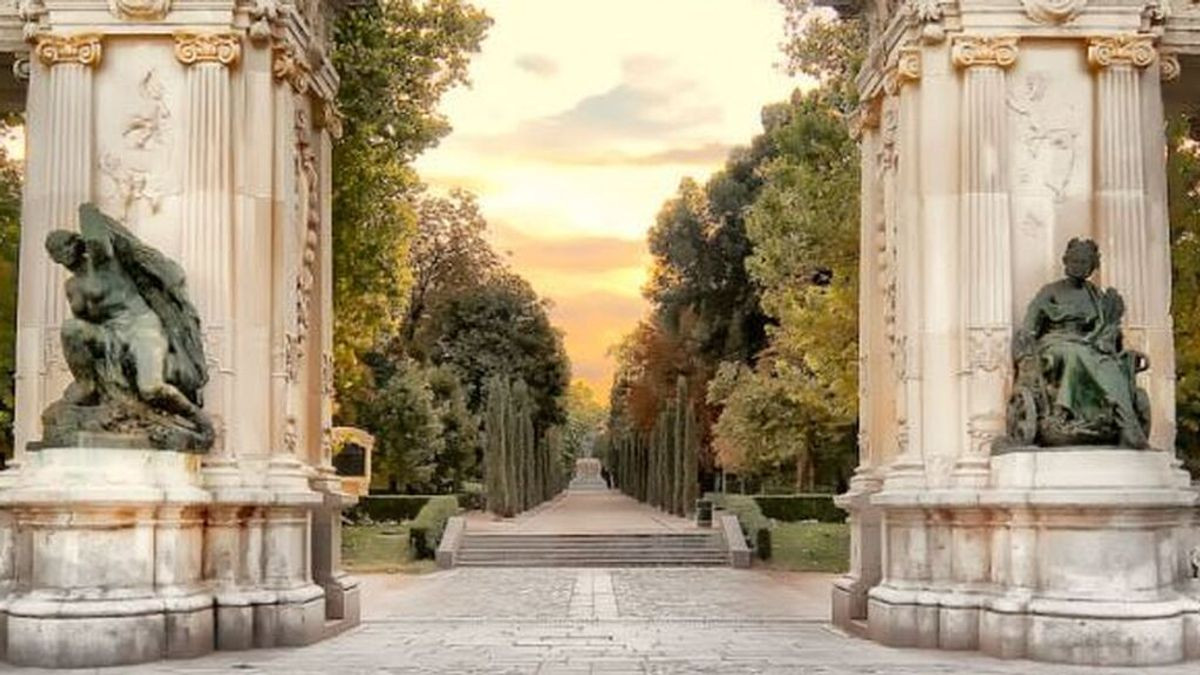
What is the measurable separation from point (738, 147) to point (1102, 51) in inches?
1681

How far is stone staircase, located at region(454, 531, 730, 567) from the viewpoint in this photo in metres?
32.9

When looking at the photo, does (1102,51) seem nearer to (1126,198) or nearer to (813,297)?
(1126,198)

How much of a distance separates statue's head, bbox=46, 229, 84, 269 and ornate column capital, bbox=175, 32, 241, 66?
2.22 m

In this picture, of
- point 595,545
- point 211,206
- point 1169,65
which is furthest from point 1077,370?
point 595,545

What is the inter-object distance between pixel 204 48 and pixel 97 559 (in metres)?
4.83

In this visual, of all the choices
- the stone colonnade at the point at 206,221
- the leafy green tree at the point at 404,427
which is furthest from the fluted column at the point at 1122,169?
the leafy green tree at the point at 404,427

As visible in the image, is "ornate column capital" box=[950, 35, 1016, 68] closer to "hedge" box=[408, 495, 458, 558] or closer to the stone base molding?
the stone base molding

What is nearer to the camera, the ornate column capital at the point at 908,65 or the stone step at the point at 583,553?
the ornate column capital at the point at 908,65

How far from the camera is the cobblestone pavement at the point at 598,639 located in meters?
13.7

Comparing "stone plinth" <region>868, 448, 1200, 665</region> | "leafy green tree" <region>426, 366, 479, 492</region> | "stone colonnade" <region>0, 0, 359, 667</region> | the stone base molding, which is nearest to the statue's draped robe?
"stone plinth" <region>868, 448, 1200, 665</region>

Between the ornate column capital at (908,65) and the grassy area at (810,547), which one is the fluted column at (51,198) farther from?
the grassy area at (810,547)

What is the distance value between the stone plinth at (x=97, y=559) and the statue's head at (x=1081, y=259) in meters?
7.91

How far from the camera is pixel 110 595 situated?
45.1 feet

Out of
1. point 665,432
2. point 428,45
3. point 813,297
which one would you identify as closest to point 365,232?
point 428,45
